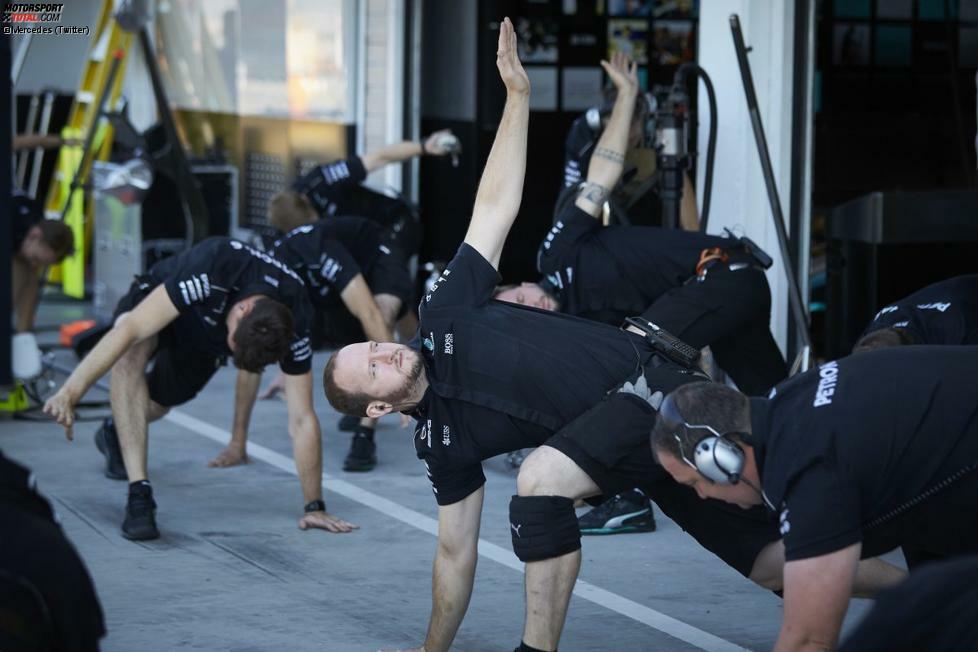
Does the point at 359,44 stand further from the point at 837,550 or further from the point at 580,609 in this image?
the point at 837,550

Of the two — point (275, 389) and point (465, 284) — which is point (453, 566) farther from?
point (275, 389)

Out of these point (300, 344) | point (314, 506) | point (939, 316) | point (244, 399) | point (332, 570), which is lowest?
point (332, 570)

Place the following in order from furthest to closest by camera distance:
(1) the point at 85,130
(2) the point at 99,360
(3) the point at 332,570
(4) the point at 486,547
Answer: (1) the point at 85,130 < (4) the point at 486,547 < (2) the point at 99,360 < (3) the point at 332,570

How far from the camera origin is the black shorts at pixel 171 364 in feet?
22.5

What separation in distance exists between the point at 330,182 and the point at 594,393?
5.12m

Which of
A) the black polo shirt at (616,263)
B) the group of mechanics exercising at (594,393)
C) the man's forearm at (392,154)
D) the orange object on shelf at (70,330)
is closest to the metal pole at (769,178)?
the group of mechanics exercising at (594,393)

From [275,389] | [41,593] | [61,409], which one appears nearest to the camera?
[41,593]

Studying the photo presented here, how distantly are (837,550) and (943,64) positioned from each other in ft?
26.6

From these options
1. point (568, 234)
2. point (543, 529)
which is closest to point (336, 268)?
point (568, 234)

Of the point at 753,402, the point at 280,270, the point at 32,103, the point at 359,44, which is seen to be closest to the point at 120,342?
the point at 280,270

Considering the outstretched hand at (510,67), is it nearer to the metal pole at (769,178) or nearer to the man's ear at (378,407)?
the man's ear at (378,407)

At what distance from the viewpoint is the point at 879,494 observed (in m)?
3.54

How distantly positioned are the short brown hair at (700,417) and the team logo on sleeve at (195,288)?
121 inches

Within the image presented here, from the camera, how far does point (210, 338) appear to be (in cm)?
661
